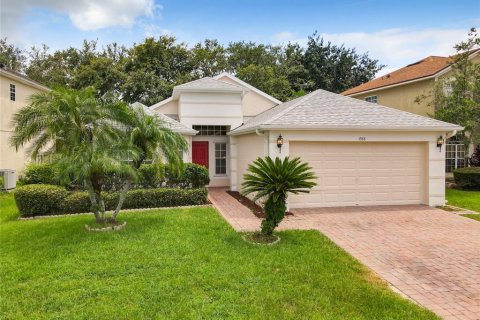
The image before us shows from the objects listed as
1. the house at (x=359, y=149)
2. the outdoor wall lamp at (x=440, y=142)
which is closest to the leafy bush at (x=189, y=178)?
the house at (x=359, y=149)

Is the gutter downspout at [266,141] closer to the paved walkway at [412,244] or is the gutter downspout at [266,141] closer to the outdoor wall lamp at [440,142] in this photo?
the paved walkway at [412,244]

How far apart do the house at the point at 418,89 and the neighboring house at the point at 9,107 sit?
73.9 feet

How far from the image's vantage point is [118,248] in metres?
7.30

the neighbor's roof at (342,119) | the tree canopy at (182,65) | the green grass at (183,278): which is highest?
the tree canopy at (182,65)

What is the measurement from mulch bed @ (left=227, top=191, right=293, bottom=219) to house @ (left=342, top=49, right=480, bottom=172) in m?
12.2

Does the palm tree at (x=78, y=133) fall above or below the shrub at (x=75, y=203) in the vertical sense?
above

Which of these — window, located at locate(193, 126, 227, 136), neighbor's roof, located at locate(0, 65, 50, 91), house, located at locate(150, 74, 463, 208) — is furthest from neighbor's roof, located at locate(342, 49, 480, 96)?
neighbor's roof, located at locate(0, 65, 50, 91)

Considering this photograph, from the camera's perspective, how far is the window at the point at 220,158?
18281 mm

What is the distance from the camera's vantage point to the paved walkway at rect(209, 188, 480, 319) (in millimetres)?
5328

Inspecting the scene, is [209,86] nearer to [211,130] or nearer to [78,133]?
[211,130]

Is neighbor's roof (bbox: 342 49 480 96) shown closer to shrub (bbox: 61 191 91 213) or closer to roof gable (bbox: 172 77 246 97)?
roof gable (bbox: 172 77 246 97)

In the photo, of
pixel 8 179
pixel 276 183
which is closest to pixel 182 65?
pixel 8 179

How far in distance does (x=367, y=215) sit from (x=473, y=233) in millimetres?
2835

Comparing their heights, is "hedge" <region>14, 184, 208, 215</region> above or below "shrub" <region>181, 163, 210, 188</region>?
below
